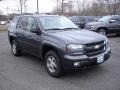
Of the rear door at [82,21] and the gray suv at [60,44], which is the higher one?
the rear door at [82,21]

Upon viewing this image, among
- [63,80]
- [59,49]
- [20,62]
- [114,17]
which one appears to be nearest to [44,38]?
[59,49]

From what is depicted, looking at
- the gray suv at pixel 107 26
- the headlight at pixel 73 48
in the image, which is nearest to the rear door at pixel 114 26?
the gray suv at pixel 107 26

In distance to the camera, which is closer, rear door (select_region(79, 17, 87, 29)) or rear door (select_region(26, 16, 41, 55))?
rear door (select_region(26, 16, 41, 55))

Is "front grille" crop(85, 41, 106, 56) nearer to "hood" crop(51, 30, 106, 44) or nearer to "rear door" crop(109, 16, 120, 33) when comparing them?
"hood" crop(51, 30, 106, 44)

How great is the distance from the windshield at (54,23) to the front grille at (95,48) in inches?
54.4

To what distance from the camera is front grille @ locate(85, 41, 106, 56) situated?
4.69 meters

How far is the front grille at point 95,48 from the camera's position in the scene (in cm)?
469

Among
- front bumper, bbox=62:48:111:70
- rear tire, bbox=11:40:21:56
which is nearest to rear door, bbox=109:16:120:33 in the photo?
rear tire, bbox=11:40:21:56

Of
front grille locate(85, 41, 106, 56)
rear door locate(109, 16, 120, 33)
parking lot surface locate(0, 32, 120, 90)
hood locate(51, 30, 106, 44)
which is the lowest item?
parking lot surface locate(0, 32, 120, 90)

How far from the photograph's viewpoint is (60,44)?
4723 millimetres

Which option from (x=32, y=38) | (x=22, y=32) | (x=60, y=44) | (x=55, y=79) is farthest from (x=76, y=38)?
(x=22, y=32)

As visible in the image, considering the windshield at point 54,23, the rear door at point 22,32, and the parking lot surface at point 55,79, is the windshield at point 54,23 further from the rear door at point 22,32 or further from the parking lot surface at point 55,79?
the parking lot surface at point 55,79

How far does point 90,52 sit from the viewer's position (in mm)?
4746

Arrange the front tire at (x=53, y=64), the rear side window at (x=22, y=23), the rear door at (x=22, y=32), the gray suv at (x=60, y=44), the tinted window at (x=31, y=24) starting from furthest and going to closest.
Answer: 1. the rear side window at (x=22, y=23)
2. the rear door at (x=22, y=32)
3. the tinted window at (x=31, y=24)
4. the front tire at (x=53, y=64)
5. the gray suv at (x=60, y=44)
